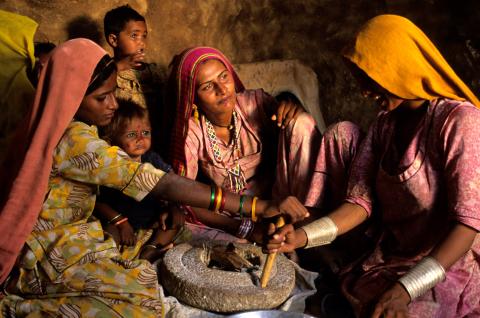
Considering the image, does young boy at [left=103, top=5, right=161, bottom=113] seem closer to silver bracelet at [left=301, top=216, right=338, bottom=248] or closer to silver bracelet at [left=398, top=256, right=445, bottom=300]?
silver bracelet at [left=301, top=216, right=338, bottom=248]

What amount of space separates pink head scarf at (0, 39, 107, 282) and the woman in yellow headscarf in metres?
1.11

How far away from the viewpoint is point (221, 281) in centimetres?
258

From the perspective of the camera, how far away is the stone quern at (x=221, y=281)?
97.7 inches

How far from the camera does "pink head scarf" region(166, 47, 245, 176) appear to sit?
3.39 m

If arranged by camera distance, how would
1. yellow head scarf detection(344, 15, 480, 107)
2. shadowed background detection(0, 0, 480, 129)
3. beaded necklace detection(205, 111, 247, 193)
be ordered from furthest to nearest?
shadowed background detection(0, 0, 480, 129) → beaded necklace detection(205, 111, 247, 193) → yellow head scarf detection(344, 15, 480, 107)

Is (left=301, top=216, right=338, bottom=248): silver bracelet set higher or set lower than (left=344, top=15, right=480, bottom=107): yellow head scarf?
lower

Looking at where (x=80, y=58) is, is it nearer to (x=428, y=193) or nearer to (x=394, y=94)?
(x=394, y=94)

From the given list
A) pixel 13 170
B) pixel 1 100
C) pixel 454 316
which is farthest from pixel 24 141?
pixel 454 316

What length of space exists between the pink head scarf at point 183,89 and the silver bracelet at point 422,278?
1774 mm

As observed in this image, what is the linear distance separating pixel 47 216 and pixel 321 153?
1648mm

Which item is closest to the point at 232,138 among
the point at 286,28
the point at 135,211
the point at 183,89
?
the point at 183,89

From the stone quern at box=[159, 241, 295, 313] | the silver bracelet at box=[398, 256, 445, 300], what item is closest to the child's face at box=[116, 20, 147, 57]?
the stone quern at box=[159, 241, 295, 313]

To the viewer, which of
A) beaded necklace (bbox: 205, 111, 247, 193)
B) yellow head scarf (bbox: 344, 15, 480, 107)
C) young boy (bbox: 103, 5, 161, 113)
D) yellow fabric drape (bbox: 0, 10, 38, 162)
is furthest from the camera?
young boy (bbox: 103, 5, 161, 113)

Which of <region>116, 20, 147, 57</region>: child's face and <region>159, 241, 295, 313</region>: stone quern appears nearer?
<region>159, 241, 295, 313</region>: stone quern
